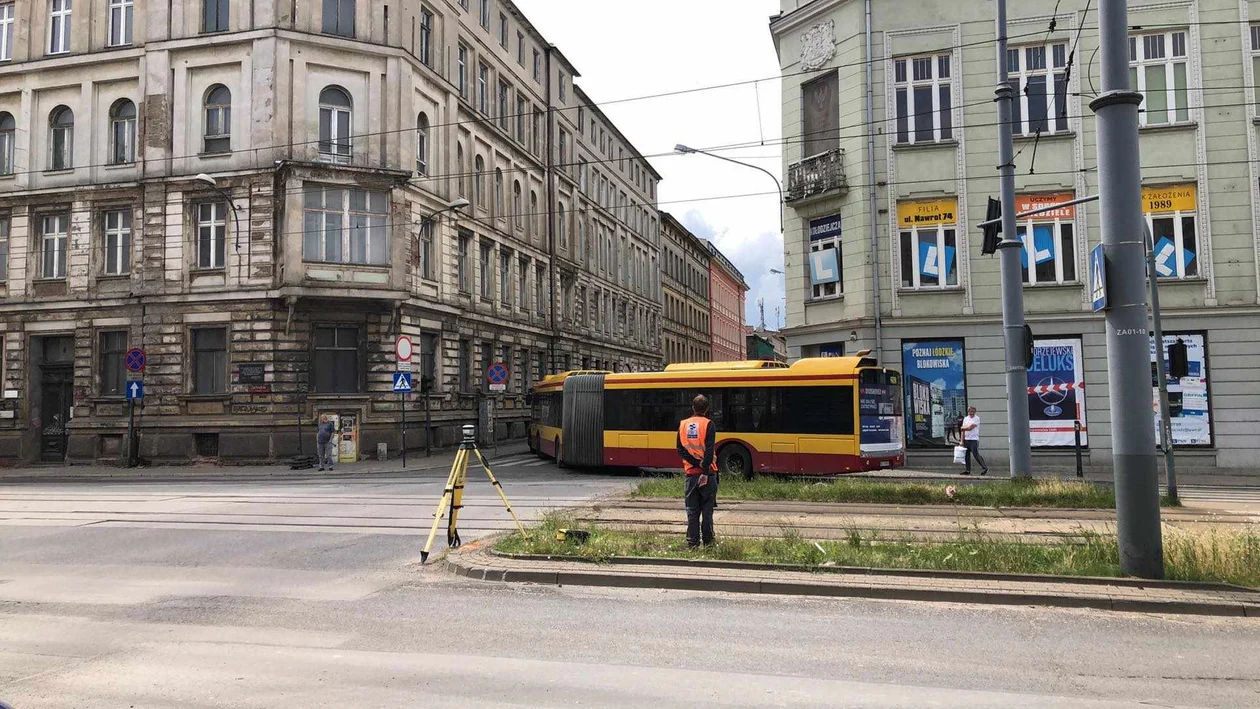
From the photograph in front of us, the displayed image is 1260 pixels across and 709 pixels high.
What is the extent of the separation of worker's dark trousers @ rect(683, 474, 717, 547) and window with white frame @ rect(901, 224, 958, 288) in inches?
633

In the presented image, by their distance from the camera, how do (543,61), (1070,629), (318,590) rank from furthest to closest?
(543,61), (318,590), (1070,629)

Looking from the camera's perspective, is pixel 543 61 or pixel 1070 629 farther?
pixel 543 61

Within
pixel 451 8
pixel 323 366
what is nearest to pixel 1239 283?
pixel 323 366

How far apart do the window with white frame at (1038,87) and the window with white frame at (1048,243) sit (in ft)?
6.64

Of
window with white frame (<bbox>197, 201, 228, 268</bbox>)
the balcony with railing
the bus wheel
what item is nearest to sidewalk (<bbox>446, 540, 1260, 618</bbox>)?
the bus wheel

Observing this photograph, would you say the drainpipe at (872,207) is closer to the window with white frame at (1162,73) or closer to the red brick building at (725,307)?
the window with white frame at (1162,73)

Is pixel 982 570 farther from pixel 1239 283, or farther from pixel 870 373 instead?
pixel 1239 283

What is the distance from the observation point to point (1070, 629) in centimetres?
645

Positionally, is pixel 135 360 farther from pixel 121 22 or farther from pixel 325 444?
pixel 121 22

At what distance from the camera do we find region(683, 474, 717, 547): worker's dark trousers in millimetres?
9305

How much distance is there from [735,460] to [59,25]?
97.5 feet

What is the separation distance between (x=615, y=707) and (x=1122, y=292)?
247 inches

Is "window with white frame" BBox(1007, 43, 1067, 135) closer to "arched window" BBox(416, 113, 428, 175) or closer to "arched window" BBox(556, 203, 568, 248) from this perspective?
"arched window" BBox(416, 113, 428, 175)

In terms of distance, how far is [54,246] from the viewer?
29.9 m
